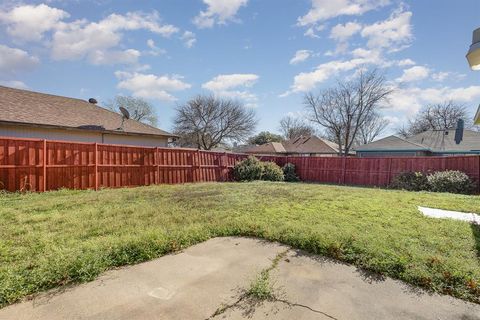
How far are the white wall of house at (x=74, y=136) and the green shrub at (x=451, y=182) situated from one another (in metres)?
14.2

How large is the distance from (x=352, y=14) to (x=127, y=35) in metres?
8.49

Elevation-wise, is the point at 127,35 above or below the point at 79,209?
above

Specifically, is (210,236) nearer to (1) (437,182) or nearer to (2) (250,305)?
(2) (250,305)

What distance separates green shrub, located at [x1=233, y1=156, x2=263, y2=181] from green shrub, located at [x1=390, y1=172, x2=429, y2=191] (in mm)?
6963

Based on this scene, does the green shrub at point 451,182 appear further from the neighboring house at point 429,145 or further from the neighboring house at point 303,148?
the neighboring house at point 303,148

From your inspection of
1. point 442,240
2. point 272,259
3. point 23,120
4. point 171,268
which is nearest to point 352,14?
point 442,240

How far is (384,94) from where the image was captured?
28922 millimetres

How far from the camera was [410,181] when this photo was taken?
44.9 ft

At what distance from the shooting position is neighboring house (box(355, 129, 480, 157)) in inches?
838

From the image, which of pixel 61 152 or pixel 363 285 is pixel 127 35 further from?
pixel 363 285

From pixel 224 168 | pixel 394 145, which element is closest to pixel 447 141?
pixel 394 145

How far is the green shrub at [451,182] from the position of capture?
477 inches

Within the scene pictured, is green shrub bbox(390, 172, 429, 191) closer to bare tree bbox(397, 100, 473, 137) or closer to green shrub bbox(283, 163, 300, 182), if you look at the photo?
green shrub bbox(283, 163, 300, 182)

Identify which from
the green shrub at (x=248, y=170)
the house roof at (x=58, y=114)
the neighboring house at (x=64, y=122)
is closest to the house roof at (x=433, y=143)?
the green shrub at (x=248, y=170)
